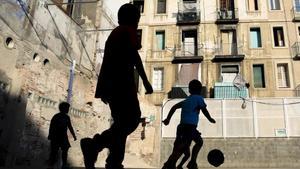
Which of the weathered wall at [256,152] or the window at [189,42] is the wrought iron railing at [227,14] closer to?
the window at [189,42]

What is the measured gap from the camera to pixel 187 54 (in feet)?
85.0

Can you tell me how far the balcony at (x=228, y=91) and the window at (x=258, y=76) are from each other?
1565mm

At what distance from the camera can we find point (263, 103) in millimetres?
21797

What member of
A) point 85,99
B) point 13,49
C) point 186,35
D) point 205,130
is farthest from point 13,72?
point 186,35

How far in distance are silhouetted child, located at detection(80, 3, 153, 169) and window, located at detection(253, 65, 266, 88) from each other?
22.2 meters

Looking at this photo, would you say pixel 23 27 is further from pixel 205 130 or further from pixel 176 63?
pixel 176 63

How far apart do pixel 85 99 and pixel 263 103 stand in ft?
39.0

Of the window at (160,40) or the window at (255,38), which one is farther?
the window at (160,40)

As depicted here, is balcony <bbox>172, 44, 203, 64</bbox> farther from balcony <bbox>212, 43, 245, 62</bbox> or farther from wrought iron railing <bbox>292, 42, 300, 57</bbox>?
wrought iron railing <bbox>292, 42, 300, 57</bbox>

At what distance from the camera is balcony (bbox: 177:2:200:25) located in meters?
26.5

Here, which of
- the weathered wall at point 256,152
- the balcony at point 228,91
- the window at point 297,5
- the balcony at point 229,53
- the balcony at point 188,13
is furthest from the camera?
the balcony at point 188,13

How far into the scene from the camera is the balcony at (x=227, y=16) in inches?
1027

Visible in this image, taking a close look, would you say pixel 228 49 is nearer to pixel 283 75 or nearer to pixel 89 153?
pixel 283 75

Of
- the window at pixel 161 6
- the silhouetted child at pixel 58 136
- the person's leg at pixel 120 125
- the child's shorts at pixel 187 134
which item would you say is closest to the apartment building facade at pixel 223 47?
the window at pixel 161 6
